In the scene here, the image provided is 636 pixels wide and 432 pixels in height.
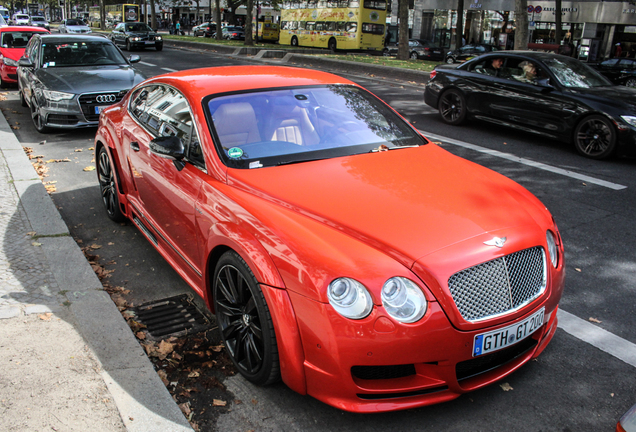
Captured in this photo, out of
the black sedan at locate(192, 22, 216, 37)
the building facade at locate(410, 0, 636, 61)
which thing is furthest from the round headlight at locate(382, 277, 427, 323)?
the black sedan at locate(192, 22, 216, 37)

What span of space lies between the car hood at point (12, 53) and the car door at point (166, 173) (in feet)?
39.7

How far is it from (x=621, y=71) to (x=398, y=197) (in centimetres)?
2312

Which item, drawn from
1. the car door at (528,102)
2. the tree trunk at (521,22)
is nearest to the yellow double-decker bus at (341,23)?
the tree trunk at (521,22)

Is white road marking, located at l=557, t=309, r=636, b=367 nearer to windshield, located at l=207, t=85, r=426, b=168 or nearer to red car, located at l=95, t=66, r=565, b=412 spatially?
red car, located at l=95, t=66, r=565, b=412

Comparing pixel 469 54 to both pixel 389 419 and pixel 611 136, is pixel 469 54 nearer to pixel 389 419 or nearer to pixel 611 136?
pixel 611 136

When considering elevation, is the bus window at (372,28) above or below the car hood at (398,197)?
above

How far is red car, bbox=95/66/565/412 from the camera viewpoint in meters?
2.36

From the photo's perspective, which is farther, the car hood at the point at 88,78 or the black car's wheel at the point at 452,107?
the black car's wheel at the point at 452,107

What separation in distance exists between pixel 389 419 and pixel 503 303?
814 mm

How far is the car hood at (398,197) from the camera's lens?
2576 millimetres

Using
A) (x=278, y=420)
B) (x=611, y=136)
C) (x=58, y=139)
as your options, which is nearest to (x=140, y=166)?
(x=278, y=420)

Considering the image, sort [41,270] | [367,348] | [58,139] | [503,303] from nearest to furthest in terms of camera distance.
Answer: [367,348] → [503,303] → [41,270] → [58,139]

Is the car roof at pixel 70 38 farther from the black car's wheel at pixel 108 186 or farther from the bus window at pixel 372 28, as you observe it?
the bus window at pixel 372 28

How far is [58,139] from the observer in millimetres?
9086
